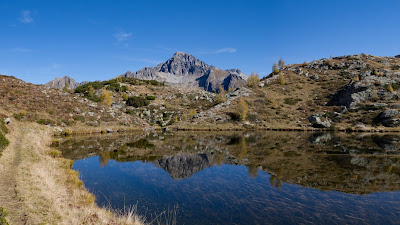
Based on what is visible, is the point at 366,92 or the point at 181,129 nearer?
the point at 181,129

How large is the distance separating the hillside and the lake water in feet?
133

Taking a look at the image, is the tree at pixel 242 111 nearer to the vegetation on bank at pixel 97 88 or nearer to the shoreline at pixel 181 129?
the shoreline at pixel 181 129

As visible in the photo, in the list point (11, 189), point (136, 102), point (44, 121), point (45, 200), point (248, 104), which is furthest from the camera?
point (248, 104)

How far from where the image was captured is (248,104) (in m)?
88.8

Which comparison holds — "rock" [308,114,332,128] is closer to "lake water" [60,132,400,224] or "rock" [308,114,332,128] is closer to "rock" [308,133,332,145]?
"rock" [308,133,332,145]

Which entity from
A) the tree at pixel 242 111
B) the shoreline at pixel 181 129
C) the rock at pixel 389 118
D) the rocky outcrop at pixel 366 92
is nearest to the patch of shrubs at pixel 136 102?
the shoreline at pixel 181 129

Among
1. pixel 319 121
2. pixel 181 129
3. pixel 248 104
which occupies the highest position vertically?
pixel 248 104

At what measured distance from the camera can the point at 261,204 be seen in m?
13.1

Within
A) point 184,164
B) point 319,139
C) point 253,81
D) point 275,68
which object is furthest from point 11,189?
point 275,68

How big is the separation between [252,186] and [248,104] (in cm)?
7437

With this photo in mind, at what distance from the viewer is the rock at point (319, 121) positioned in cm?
6844

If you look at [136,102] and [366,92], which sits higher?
[366,92]

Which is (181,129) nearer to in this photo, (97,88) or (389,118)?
(97,88)

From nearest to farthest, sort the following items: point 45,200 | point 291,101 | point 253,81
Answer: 1. point 45,200
2. point 291,101
3. point 253,81
